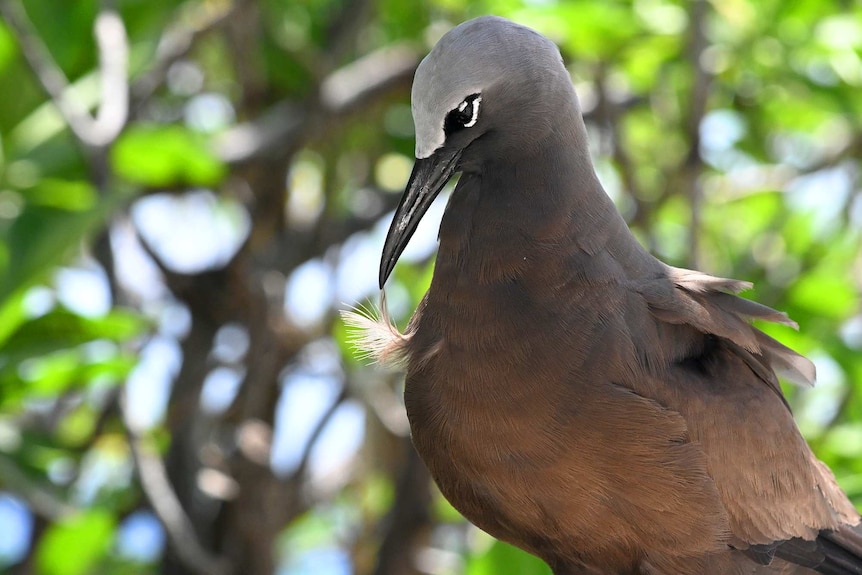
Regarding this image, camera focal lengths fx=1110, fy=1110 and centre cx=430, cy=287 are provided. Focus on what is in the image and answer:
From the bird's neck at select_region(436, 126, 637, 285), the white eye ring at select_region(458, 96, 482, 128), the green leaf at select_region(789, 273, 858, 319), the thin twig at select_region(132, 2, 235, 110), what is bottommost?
the green leaf at select_region(789, 273, 858, 319)

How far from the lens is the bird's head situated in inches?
60.2

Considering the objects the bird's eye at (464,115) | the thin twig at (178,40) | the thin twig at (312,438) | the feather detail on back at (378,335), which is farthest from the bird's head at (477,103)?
the thin twig at (312,438)

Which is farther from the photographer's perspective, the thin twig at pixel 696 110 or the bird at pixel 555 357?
the thin twig at pixel 696 110

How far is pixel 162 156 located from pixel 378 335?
0.92 meters

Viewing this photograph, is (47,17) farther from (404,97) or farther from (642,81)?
(642,81)

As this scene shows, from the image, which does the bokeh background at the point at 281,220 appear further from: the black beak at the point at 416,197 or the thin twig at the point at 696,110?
the black beak at the point at 416,197

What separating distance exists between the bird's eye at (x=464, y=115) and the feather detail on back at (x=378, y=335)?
33 centimetres

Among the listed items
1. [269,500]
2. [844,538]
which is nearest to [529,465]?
[844,538]

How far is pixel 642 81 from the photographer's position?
3.18 meters

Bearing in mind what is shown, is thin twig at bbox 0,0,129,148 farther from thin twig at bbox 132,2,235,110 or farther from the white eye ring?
the white eye ring

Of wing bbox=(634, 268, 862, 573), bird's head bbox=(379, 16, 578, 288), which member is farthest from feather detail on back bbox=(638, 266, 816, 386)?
bird's head bbox=(379, 16, 578, 288)

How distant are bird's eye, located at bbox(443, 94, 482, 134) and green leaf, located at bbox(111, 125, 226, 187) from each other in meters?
0.99

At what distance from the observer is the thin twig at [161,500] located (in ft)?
8.70

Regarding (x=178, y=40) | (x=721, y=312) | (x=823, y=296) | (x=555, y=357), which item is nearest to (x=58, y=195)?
(x=178, y=40)
